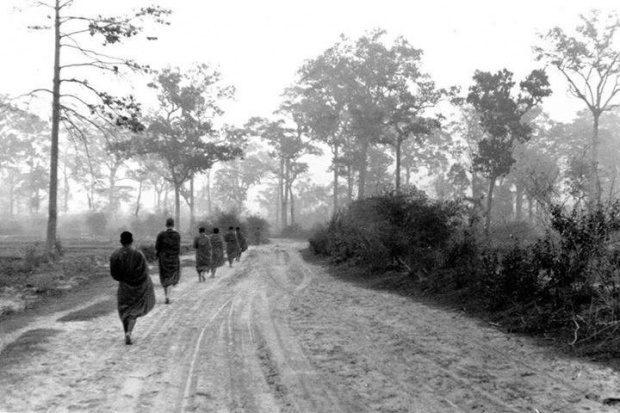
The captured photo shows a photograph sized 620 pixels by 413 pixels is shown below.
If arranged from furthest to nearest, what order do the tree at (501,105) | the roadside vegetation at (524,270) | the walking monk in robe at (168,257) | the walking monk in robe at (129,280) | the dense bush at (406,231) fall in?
1. the tree at (501,105)
2. the dense bush at (406,231)
3. the walking monk in robe at (168,257)
4. the walking monk in robe at (129,280)
5. the roadside vegetation at (524,270)

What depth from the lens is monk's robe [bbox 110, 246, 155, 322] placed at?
7965mm

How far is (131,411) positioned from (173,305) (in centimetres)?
646

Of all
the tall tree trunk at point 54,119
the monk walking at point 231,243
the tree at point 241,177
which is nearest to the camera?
the tall tree trunk at point 54,119

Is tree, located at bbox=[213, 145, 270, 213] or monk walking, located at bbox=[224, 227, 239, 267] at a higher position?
tree, located at bbox=[213, 145, 270, 213]

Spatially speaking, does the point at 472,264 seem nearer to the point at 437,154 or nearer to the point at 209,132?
the point at 209,132

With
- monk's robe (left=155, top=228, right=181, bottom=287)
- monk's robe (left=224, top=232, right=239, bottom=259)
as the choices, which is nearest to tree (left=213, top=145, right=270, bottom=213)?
monk's robe (left=224, top=232, right=239, bottom=259)

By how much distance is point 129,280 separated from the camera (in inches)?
Result: 318

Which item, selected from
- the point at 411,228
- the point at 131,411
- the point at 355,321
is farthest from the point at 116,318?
the point at 411,228

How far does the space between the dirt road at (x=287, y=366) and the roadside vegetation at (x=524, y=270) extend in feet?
2.70

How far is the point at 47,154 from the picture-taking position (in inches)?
2697

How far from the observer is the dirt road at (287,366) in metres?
5.13

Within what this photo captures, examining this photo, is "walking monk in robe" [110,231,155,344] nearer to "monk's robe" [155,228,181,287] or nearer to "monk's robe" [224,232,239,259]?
"monk's robe" [155,228,181,287]

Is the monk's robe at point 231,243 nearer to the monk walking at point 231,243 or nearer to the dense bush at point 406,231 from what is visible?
the monk walking at point 231,243

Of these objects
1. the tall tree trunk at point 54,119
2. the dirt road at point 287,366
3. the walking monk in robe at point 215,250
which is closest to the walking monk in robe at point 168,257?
the dirt road at point 287,366
